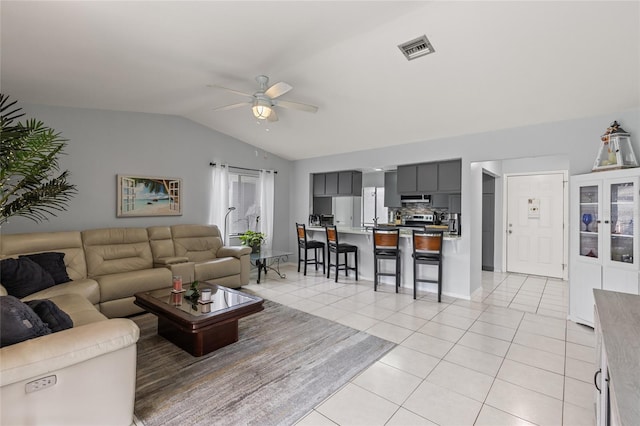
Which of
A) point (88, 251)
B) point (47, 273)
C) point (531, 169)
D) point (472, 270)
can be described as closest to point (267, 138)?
point (88, 251)

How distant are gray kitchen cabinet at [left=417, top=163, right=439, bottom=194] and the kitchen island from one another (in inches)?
30.5

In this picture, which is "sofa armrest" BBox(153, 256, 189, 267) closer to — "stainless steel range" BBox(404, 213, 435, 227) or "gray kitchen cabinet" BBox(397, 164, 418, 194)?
"gray kitchen cabinet" BBox(397, 164, 418, 194)

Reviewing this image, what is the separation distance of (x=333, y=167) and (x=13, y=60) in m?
4.72

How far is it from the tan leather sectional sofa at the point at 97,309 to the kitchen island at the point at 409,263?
2.05 m

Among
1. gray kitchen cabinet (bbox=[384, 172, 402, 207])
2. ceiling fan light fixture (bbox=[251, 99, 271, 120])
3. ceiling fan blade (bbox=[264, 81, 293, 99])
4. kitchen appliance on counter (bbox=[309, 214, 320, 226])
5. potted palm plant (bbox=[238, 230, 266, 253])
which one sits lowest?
potted palm plant (bbox=[238, 230, 266, 253])

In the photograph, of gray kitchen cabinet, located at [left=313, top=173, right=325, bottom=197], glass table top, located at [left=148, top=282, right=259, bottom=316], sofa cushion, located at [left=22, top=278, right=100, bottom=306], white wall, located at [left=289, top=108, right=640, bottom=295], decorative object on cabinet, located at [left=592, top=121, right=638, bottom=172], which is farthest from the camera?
gray kitchen cabinet, located at [left=313, top=173, right=325, bottom=197]

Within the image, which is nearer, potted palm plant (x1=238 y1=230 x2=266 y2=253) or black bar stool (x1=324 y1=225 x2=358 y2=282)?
black bar stool (x1=324 y1=225 x2=358 y2=282)

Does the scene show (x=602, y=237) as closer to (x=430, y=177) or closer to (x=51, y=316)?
(x=430, y=177)

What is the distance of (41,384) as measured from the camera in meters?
1.45

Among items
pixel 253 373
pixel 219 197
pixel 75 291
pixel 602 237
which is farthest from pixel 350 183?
pixel 75 291

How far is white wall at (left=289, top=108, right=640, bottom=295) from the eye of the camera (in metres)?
3.53

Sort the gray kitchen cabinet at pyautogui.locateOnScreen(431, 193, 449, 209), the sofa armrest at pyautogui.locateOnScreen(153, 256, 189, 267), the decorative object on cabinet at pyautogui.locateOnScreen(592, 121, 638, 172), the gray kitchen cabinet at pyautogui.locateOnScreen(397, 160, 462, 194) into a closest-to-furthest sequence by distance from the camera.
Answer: the decorative object on cabinet at pyautogui.locateOnScreen(592, 121, 638, 172), the sofa armrest at pyautogui.locateOnScreen(153, 256, 189, 267), the gray kitchen cabinet at pyautogui.locateOnScreen(397, 160, 462, 194), the gray kitchen cabinet at pyautogui.locateOnScreen(431, 193, 449, 209)

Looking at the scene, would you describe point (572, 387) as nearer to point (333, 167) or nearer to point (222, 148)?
point (333, 167)

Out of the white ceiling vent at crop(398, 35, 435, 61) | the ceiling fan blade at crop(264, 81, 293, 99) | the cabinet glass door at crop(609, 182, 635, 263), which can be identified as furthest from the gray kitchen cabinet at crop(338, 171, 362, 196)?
the cabinet glass door at crop(609, 182, 635, 263)
